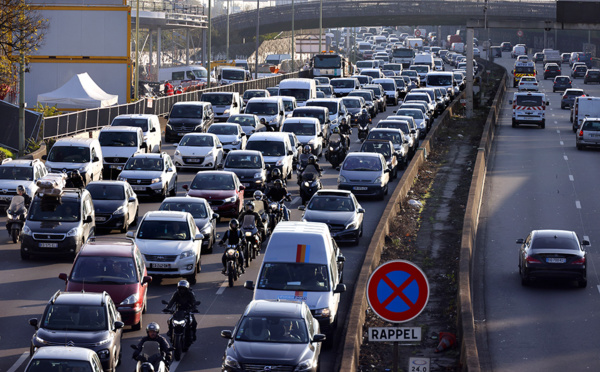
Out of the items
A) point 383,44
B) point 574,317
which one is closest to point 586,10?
point 574,317

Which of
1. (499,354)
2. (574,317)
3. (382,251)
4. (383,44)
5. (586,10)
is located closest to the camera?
(499,354)

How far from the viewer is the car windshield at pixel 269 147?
39.4 metres

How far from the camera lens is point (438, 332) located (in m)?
21.2

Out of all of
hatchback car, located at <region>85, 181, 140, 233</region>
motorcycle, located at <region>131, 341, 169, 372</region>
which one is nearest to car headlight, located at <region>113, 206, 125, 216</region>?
hatchback car, located at <region>85, 181, 140, 233</region>

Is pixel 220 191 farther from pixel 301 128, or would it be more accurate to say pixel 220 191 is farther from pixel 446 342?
pixel 301 128

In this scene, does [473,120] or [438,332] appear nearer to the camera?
[438,332]

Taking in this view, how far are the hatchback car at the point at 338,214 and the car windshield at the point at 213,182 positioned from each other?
3.31 m

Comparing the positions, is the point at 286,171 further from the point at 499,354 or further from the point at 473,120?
the point at 473,120

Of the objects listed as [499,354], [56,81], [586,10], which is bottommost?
[499,354]

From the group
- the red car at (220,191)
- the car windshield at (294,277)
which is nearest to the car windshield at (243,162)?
the red car at (220,191)

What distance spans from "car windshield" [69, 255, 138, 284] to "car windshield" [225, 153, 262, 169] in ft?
51.3

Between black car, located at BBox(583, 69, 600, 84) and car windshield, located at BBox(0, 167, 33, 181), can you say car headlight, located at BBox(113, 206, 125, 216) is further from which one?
black car, located at BBox(583, 69, 600, 84)

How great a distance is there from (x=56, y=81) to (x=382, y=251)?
37.3m

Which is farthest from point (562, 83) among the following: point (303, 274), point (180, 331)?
point (180, 331)
